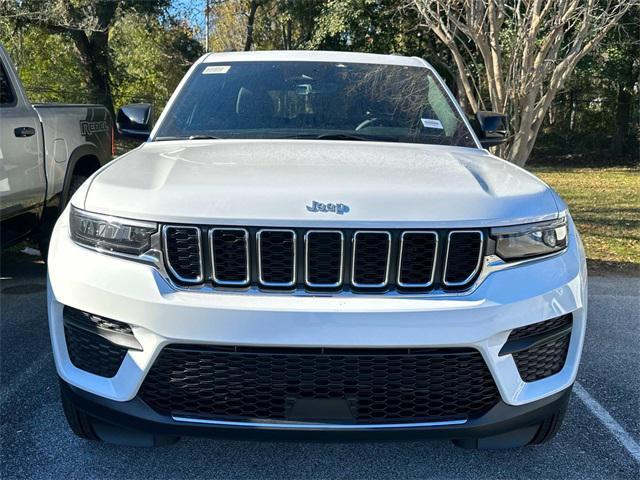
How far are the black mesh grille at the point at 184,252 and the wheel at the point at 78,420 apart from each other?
738 millimetres

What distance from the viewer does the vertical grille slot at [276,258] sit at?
86.4 inches

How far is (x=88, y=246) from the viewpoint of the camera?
7.73ft

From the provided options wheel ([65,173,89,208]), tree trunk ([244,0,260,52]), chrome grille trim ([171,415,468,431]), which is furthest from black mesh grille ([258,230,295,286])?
tree trunk ([244,0,260,52])

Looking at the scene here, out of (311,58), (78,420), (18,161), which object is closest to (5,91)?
(18,161)

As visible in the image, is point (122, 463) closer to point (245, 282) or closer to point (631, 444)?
point (245, 282)

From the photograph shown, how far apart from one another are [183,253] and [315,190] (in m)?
0.54

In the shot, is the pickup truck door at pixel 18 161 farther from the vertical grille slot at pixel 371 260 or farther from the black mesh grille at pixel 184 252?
the vertical grille slot at pixel 371 260

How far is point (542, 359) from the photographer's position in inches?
92.7

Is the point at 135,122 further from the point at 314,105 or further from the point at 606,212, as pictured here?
the point at 606,212

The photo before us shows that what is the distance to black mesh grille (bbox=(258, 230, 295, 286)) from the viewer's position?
7.21ft

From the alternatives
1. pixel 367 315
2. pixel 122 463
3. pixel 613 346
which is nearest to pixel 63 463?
pixel 122 463

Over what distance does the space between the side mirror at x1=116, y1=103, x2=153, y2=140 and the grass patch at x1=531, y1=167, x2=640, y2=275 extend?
466cm

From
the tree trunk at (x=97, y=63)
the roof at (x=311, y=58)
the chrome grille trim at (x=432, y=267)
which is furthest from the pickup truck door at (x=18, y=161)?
the tree trunk at (x=97, y=63)

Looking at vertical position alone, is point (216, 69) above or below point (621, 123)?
above
